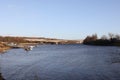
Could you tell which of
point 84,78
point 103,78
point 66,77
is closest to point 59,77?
point 66,77

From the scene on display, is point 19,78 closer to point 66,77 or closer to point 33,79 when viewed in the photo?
point 33,79

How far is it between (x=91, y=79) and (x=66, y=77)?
415 centimetres

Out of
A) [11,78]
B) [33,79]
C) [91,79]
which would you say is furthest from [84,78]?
[11,78]

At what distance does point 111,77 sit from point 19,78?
14.3m

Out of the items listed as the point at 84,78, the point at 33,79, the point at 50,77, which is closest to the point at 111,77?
the point at 84,78

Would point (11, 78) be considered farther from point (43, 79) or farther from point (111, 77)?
point (111, 77)

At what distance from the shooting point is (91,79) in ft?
133

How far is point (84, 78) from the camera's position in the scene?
1639 inches

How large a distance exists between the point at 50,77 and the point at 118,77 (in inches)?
422

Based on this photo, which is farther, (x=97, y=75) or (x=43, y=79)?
(x=97, y=75)

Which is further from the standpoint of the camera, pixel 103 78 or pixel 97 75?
pixel 97 75

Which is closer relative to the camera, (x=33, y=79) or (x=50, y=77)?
(x=33, y=79)

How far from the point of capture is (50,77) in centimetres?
4300

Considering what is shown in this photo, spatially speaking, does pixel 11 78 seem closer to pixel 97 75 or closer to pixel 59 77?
pixel 59 77
